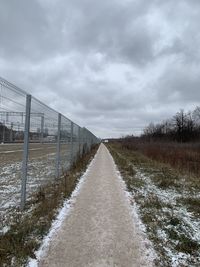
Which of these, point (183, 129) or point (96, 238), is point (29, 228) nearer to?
point (96, 238)

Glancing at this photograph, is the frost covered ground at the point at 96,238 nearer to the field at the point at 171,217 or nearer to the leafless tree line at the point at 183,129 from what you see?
the field at the point at 171,217

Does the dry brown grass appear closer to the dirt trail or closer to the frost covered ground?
the dirt trail

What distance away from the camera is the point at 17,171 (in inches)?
280

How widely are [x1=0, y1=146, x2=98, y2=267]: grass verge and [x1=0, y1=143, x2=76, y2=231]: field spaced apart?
27 centimetres

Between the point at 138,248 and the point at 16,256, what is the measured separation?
1.74 m

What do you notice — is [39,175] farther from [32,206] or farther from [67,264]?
[67,264]

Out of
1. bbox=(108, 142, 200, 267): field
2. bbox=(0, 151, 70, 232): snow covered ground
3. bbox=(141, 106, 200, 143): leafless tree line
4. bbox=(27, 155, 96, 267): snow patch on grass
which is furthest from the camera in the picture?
bbox=(141, 106, 200, 143): leafless tree line

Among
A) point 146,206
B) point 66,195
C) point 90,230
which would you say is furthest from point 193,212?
point 66,195

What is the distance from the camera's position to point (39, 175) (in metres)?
8.68

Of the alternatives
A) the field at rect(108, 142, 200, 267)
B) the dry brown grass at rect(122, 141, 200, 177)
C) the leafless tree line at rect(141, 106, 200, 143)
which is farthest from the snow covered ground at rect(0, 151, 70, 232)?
the leafless tree line at rect(141, 106, 200, 143)

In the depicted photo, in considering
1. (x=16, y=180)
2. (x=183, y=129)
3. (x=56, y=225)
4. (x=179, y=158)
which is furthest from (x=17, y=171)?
(x=183, y=129)

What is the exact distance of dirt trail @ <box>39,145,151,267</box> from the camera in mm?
4039

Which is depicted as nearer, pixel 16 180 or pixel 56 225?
pixel 56 225

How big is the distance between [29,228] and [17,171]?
2157 mm
